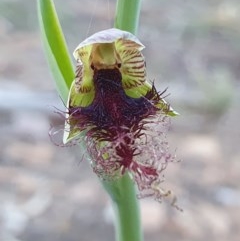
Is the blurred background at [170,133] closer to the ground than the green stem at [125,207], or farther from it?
farther from it

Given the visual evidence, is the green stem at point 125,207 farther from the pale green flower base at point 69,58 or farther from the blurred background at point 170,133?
the blurred background at point 170,133

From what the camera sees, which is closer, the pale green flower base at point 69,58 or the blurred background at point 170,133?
the pale green flower base at point 69,58

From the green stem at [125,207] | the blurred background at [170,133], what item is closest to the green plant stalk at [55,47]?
the green stem at [125,207]

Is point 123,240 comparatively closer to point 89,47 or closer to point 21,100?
point 89,47

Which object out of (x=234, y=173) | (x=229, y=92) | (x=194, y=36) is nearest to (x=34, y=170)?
(x=234, y=173)

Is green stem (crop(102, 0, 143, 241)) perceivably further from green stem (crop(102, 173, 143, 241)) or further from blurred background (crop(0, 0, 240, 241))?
blurred background (crop(0, 0, 240, 241))

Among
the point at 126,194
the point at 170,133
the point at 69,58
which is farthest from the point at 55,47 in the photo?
the point at 170,133

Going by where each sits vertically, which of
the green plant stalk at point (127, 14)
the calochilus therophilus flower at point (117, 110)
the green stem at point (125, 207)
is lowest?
the green stem at point (125, 207)
